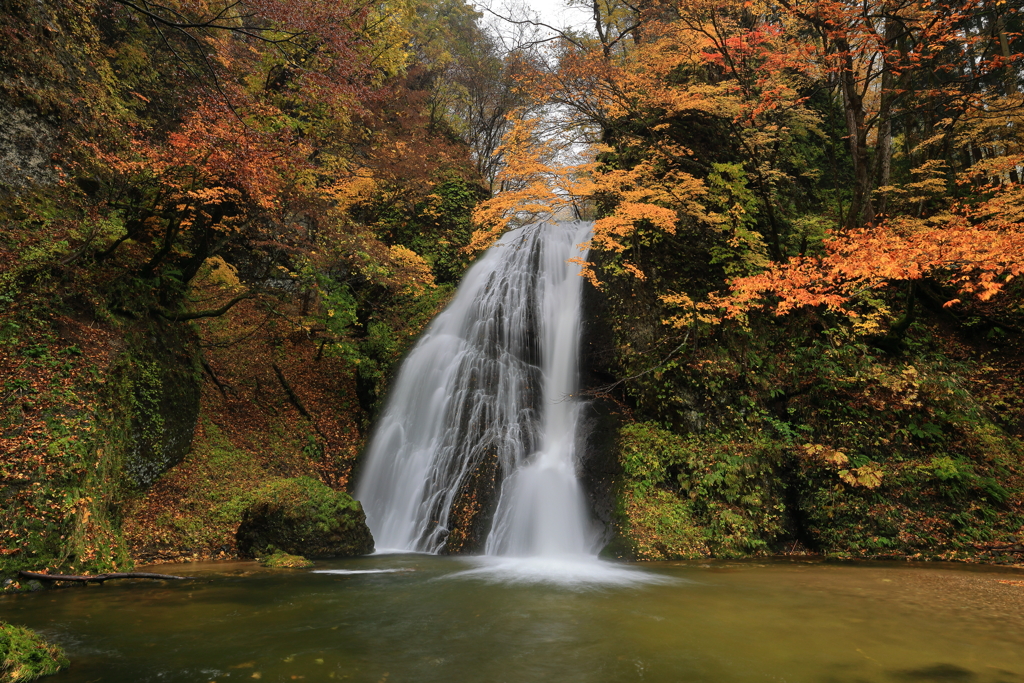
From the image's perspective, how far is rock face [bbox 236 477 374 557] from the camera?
8.34m

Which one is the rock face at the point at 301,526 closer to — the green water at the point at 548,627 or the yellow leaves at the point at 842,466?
the green water at the point at 548,627

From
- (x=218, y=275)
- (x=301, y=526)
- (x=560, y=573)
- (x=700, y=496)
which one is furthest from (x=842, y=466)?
(x=218, y=275)

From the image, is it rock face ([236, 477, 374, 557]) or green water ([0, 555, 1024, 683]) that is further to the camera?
rock face ([236, 477, 374, 557])

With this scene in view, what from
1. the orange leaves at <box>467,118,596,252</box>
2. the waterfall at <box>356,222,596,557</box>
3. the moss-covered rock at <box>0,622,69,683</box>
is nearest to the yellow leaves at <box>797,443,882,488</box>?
the waterfall at <box>356,222,596,557</box>

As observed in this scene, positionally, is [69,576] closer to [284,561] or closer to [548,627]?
[284,561]

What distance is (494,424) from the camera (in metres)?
10.9

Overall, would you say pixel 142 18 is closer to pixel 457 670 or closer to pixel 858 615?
pixel 457 670

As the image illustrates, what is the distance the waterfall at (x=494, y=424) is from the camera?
943 centimetres

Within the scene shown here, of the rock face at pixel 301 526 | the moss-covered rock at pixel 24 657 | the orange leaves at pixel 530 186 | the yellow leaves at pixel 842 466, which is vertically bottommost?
the rock face at pixel 301 526

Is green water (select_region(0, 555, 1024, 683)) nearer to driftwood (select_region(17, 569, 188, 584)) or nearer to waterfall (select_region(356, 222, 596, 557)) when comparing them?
driftwood (select_region(17, 569, 188, 584))

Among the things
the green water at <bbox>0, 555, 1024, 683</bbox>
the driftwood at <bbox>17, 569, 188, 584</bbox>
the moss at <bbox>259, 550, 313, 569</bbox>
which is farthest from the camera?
the moss at <bbox>259, 550, 313, 569</bbox>

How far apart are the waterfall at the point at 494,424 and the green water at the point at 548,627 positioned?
89.5 inches

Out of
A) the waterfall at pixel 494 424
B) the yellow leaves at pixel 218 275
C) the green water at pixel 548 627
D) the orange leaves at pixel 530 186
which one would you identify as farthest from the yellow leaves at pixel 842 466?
the yellow leaves at pixel 218 275

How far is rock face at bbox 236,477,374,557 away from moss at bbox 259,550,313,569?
297 millimetres
